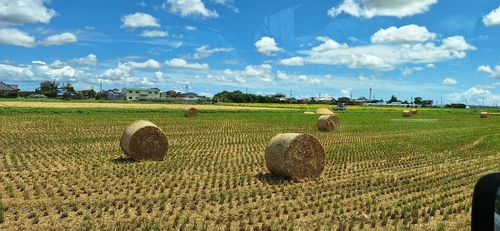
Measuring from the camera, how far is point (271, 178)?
36.0 feet

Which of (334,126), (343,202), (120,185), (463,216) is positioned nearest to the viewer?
(463,216)

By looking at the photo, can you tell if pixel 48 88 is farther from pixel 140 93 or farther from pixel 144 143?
pixel 144 143

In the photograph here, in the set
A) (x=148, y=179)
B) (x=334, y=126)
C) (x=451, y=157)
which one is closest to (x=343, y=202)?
(x=148, y=179)

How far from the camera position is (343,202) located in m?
8.50

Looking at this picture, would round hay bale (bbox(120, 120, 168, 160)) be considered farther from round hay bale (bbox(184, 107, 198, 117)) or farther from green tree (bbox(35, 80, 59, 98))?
green tree (bbox(35, 80, 59, 98))

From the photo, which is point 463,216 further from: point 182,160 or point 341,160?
point 182,160

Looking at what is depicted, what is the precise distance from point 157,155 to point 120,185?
432cm

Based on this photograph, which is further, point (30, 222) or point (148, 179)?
point (148, 179)

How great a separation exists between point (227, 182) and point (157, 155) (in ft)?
15.3

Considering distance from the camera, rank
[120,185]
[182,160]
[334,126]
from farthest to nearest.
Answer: [334,126], [182,160], [120,185]

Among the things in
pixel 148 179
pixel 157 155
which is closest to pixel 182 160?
pixel 157 155

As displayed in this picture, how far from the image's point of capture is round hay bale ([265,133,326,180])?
1074cm

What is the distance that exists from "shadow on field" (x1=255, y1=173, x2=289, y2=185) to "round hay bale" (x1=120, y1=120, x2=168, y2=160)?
4.42 m

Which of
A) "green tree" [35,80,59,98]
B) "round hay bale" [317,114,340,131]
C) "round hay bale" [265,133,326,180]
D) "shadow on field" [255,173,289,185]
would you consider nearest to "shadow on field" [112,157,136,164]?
"shadow on field" [255,173,289,185]
